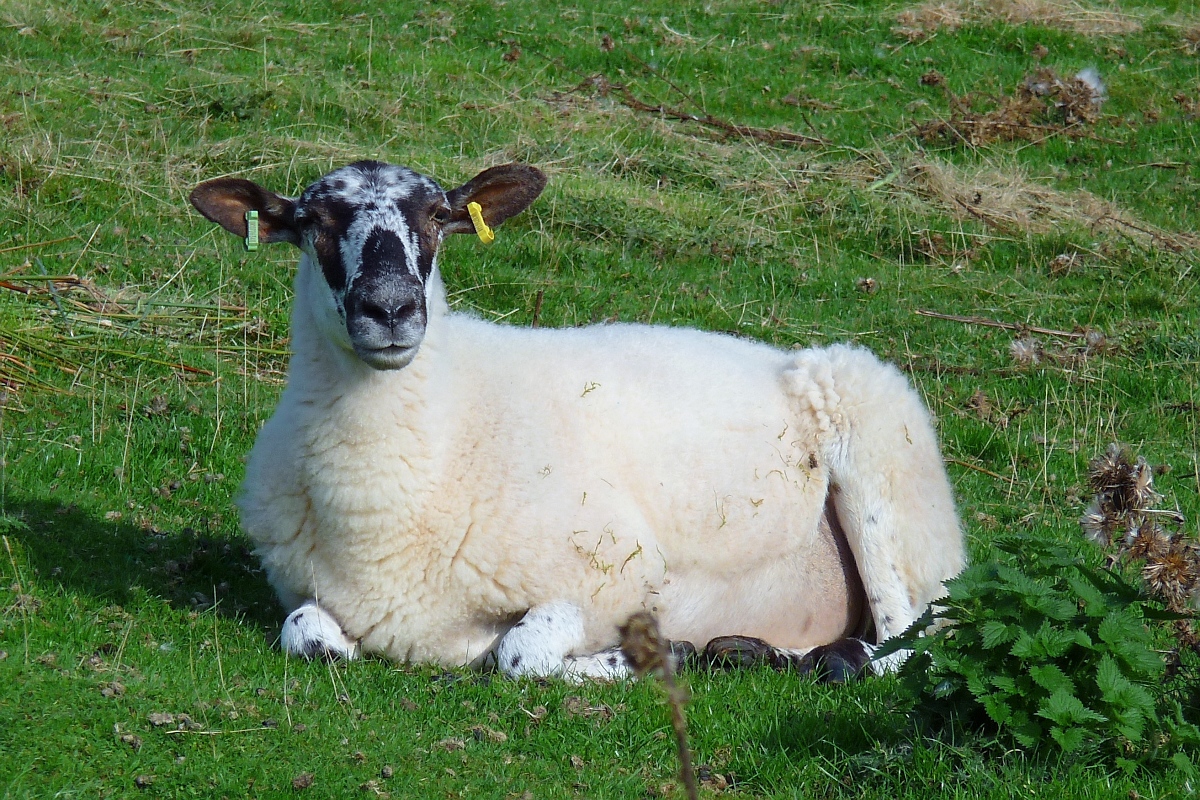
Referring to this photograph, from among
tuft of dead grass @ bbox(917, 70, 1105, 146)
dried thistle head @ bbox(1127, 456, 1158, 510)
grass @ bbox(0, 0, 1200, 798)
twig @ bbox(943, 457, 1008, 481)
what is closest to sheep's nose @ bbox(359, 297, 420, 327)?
grass @ bbox(0, 0, 1200, 798)

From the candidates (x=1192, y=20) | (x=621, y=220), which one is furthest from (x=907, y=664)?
(x=1192, y=20)

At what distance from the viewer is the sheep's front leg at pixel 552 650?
5.57 meters

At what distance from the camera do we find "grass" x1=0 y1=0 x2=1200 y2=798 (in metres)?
4.81

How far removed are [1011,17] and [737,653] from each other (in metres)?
15.2

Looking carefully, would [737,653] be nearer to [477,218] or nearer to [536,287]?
[477,218]

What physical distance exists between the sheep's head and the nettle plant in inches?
90.2

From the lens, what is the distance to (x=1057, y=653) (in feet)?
14.3

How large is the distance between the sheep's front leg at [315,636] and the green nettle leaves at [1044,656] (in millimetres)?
2317

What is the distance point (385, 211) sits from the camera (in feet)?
18.6

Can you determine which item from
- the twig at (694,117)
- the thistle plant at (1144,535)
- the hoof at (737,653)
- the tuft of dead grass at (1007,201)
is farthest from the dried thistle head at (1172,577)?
the twig at (694,117)

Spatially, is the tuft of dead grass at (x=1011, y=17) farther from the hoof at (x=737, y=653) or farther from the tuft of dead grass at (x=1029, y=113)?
the hoof at (x=737, y=653)

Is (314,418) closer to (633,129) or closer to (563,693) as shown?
(563,693)

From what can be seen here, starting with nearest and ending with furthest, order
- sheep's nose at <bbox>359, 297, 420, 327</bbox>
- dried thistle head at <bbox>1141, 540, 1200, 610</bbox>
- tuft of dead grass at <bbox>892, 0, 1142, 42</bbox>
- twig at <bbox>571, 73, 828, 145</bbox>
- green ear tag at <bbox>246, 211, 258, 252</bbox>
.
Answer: dried thistle head at <bbox>1141, 540, 1200, 610</bbox>, sheep's nose at <bbox>359, 297, 420, 327</bbox>, green ear tag at <bbox>246, 211, 258, 252</bbox>, twig at <bbox>571, 73, 828, 145</bbox>, tuft of dead grass at <bbox>892, 0, 1142, 42</bbox>

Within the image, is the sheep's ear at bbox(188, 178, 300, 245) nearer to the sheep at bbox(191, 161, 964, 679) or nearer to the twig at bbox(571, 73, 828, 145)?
the sheep at bbox(191, 161, 964, 679)
